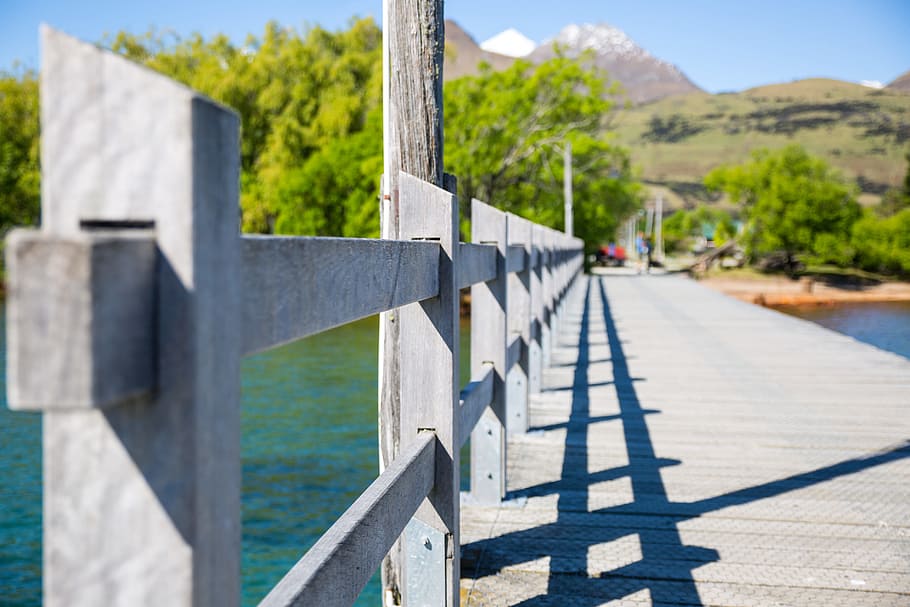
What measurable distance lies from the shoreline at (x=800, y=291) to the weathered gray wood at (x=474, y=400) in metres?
40.5

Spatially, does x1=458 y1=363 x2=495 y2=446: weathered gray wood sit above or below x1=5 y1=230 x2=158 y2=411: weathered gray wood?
below

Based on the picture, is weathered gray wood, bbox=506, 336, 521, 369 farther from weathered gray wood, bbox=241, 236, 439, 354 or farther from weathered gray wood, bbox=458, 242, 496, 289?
weathered gray wood, bbox=241, 236, 439, 354

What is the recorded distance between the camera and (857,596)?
9.43 feet

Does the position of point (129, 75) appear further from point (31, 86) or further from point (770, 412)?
point (31, 86)

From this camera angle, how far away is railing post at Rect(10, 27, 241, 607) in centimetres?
87

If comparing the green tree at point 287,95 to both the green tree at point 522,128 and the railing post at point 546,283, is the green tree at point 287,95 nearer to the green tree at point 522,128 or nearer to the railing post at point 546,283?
the green tree at point 522,128

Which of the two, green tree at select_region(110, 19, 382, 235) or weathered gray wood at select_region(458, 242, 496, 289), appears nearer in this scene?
weathered gray wood at select_region(458, 242, 496, 289)

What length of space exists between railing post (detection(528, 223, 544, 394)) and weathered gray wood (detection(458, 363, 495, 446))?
201cm

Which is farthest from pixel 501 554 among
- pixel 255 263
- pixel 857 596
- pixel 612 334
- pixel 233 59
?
pixel 233 59

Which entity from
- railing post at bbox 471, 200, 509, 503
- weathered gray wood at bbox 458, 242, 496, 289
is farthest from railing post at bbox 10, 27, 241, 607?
railing post at bbox 471, 200, 509, 503

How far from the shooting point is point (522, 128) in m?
29.2

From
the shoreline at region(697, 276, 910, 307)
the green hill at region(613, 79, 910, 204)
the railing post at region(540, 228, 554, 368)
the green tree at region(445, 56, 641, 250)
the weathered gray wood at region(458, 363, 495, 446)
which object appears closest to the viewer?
the weathered gray wood at region(458, 363, 495, 446)

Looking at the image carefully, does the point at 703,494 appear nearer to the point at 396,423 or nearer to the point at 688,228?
the point at 396,423

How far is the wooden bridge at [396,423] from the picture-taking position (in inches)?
34.2
